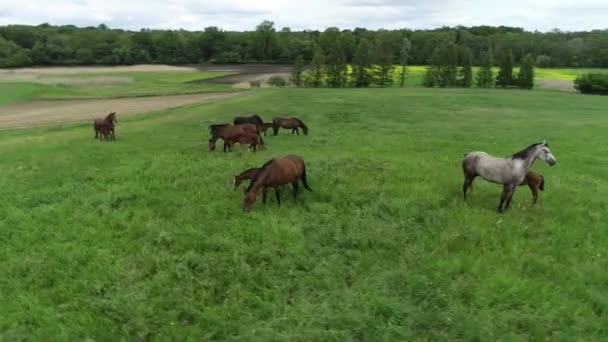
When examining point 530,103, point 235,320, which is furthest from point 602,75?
point 235,320

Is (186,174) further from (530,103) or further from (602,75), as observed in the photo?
(602,75)

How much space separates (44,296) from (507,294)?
8.13 meters

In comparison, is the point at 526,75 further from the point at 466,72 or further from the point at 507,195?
the point at 507,195

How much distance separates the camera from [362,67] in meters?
76.6

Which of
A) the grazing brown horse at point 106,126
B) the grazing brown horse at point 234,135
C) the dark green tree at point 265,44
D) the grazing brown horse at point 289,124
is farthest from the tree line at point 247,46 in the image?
the grazing brown horse at point 234,135

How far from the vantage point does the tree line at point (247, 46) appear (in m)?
105

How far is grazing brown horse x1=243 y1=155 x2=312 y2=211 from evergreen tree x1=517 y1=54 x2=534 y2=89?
67985mm

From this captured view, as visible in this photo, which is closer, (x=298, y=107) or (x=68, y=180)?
(x=68, y=180)

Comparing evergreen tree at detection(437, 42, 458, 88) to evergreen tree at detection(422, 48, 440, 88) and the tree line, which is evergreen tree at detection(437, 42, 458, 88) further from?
the tree line

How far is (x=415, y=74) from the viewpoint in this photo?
9225cm

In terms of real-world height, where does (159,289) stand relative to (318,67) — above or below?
below

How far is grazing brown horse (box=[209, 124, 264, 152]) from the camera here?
20156mm

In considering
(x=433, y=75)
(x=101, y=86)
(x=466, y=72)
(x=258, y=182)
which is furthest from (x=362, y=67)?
(x=258, y=182)

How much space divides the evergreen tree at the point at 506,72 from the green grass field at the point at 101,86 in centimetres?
4059
